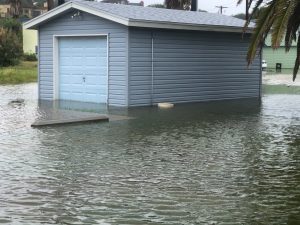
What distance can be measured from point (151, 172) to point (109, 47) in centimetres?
1067

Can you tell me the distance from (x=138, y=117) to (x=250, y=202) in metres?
8.85

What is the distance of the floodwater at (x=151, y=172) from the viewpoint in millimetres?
6363

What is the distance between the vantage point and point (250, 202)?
6836mm

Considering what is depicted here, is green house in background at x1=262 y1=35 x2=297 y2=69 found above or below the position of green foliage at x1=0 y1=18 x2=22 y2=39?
below

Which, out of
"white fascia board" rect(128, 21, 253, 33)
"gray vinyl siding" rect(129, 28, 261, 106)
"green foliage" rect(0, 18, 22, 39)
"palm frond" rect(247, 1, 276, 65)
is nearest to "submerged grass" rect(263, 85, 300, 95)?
"gray vinyl siding" rect(129, 28, 261, 106)

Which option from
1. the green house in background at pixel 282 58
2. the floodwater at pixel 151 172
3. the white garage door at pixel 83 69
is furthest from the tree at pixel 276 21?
the green house in background at pixel 282 58

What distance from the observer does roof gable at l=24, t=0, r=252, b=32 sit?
1778cm

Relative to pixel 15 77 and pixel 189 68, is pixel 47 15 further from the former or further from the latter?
pixel 15 77

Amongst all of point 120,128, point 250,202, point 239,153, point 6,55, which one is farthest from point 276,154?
point 6,55

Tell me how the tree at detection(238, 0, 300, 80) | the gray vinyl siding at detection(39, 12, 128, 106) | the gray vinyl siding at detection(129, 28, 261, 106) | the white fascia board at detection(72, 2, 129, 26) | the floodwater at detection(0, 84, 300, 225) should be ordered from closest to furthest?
1. the floodwater at detection(0, 84, 300, 225)
2. the tree at detection(238, 0, 300, 80)
3. the white fascia board at detection(72, 2, 129, 26)
4. the gray vinyl siding at detection(39, 12, 128, 106)
5. the gray vinyl siding at detection(129, 28, 261, 106)

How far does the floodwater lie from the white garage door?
474 cm

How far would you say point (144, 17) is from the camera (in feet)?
60.5

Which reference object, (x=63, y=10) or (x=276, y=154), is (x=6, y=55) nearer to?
(x=63, y=10)

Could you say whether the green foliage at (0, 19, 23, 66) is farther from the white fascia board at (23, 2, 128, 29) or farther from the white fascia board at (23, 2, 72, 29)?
the white fascia board at (23, 2, 128, 29)
